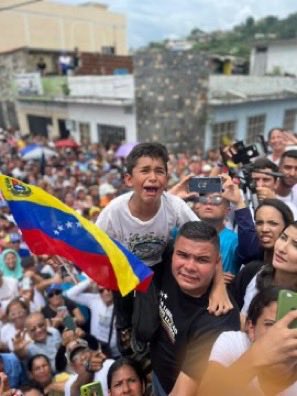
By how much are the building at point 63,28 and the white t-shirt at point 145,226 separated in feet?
77.6

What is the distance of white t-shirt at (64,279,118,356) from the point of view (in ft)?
13.2

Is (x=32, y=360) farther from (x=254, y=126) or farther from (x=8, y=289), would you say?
(x=254, y=126)

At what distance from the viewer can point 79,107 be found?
1623 centimetres

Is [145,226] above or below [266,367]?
below

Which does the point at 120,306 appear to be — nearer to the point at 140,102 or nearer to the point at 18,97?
the point at 140,102

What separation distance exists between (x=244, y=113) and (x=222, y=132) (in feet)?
4.02

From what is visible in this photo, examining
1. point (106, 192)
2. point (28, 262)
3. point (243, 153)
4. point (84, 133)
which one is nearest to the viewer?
point (243, 153)

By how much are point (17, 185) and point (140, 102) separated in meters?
11.7

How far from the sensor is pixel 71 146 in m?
14.2

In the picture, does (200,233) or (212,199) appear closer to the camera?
(200,233)

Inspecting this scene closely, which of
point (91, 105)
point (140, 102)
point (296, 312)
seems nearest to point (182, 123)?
point (140, 102)

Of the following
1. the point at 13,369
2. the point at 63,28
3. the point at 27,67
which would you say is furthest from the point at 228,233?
the point at 63,28

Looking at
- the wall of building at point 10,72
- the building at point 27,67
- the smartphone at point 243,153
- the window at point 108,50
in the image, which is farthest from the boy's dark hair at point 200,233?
the window at point 108,50

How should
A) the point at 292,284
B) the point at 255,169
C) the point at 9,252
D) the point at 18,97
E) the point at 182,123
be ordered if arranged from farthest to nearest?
the point at 18,97, the point at 182,123, the point at 9,252, the point at 255,169, the point at 292,284
